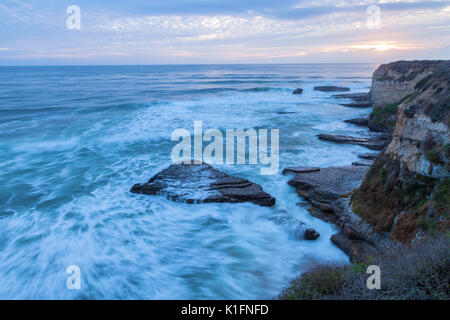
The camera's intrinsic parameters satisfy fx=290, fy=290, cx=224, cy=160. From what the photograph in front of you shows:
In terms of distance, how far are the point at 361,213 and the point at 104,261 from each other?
249 inches

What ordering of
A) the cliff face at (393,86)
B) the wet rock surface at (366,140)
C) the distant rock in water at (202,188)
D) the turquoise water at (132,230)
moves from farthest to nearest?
the cliff face at (393,86) < the wet rock surface at (366,140) < the distant rock in water at (202,188) < the turquoise water at (132,230)

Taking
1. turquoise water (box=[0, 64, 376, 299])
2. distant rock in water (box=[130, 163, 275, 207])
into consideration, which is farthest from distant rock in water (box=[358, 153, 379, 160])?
distant rock in water (box=[130, 163, 275, 207])

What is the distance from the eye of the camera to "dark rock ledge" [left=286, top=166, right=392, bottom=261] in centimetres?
653

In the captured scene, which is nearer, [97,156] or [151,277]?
[151,277]

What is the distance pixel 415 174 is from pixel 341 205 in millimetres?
2332

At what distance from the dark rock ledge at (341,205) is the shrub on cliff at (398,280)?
205 centimetres

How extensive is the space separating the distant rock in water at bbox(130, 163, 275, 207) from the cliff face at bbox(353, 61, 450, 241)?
3.25m

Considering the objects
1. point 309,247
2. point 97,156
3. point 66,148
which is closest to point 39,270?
point 309,247

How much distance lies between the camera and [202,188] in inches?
395

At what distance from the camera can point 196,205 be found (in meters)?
9.34

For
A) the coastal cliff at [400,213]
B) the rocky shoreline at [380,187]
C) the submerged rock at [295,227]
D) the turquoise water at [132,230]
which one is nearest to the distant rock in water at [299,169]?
the rocky shoreline at [380,187]

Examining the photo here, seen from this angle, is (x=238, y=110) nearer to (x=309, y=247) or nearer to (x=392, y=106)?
(x=392, y=106)

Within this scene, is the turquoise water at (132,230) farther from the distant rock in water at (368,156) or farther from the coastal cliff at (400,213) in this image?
the coastal cliff at (400,213)

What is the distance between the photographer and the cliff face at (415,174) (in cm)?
570
